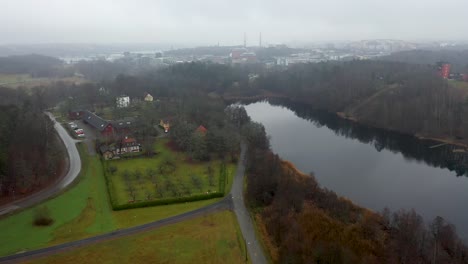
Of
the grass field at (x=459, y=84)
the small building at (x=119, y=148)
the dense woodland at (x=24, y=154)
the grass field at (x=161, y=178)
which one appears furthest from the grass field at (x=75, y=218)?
the grass field at (x=459, y=84)

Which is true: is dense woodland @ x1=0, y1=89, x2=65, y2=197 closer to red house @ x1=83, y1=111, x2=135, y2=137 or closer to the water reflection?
red house @ x1=83, y1=111, x2=135, y2=137

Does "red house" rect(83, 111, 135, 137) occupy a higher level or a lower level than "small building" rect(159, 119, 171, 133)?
higher

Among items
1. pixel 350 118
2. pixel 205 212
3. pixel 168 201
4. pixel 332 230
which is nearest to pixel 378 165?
pixel 332 230

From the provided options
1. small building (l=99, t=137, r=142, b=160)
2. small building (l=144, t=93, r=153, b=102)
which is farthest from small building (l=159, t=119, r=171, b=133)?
small building (l=144, t=93, r=153, b=102)

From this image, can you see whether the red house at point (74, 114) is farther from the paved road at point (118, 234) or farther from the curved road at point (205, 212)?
the paved road at point (118, 234)

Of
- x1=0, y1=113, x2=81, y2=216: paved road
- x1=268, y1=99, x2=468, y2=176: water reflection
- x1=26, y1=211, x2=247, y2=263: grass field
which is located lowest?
x1=268, y1=99, x2=468, y2=176: water reflection

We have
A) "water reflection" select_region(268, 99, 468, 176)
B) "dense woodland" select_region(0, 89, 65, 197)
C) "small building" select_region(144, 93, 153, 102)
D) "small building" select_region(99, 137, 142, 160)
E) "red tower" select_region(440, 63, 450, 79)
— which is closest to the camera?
"dense woodland" select_region(0, 89, 65, 197)

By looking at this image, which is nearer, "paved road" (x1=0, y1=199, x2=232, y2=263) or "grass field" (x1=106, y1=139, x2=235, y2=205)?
"paved road" (x1=0, y1=199, x2=232, y2=263)

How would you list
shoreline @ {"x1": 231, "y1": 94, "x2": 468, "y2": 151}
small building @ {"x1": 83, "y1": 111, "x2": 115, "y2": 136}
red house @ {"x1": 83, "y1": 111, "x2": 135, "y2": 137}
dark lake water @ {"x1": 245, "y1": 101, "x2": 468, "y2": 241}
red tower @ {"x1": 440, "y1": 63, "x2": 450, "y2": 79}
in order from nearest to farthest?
dark lake water @ {"x1": 245, "y1": 101, "x2": 468, "y2": 241}
red house @ {"x1": 83, "y1": 111, "x2": 135, "y2": 137}
small building @ {"x1": 83, "y1": 111, "x2": 115, "y2": 136}
shoreline @ {"x1": 231, "y1": 94, "x2": 468, "y2": 151}
red tower @ {"x1": 440, "y1": 63, "x2": 450, "y2": 79}
